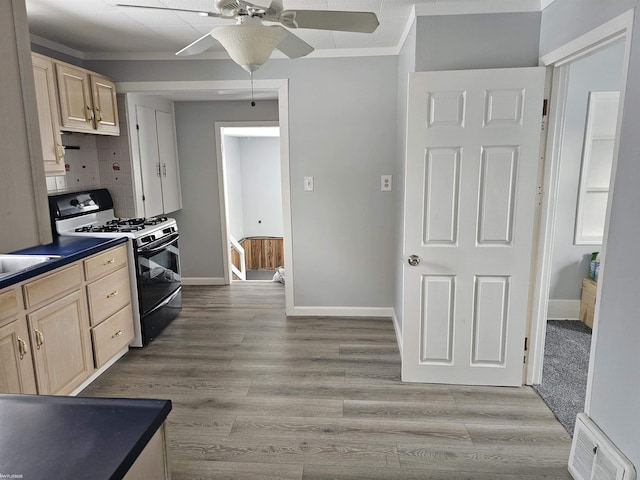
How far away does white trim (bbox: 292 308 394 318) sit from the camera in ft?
13.1

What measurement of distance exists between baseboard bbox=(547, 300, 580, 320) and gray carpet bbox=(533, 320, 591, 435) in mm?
66

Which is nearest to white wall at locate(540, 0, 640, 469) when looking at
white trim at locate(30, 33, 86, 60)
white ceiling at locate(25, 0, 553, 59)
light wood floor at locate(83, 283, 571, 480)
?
light wood floor at locate(83, 283, 571, 480)

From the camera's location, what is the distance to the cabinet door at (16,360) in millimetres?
2053

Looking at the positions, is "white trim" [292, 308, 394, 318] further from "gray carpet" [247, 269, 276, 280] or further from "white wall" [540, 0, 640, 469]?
"gray carpet" [247, 269, 276, 280]

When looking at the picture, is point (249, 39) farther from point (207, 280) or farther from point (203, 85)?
point (207, 280)

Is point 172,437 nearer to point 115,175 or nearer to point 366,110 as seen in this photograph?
point 115,175

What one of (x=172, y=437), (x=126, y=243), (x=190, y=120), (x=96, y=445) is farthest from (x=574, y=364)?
(x=190, y=120)

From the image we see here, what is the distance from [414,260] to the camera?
8.70 feet

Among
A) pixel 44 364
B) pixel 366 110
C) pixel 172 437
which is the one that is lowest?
pixel 172 437

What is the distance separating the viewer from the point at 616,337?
1696mm

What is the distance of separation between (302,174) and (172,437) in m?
2.32

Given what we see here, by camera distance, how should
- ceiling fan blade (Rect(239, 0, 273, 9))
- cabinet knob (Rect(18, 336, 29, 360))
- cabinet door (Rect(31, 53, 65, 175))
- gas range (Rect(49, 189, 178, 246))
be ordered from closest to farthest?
ceiling fan blade (Rect(239, 0, 273, 9))
cabinet knob (Rect(18, 336, 29, 360))
cabinet door (Rect(31, 53, 65, 175))
gas range (Rect(49, 189, 178, 246))

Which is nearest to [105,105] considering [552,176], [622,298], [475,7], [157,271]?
[157,271]

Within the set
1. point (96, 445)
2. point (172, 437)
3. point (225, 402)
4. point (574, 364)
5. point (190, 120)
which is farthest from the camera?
point (190, 120)
